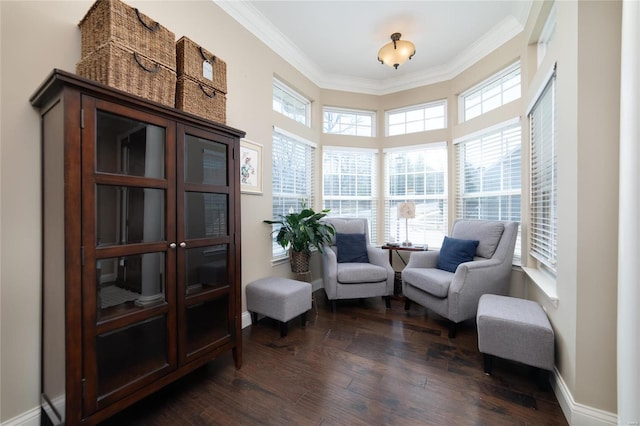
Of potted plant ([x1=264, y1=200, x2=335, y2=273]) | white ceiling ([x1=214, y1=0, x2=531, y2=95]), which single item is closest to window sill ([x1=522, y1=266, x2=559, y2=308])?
potted plant ([x1=264, y1=200, x2=335, y2=273])

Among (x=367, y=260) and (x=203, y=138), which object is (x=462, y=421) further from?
(x=203, y=138)

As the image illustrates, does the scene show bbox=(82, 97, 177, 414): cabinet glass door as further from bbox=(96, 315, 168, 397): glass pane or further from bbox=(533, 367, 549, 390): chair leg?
bbox=(533, 367, 549, 390): chair leg

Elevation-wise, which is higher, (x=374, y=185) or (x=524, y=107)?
(x=524, y=107)

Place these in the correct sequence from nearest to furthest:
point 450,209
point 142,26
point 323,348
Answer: point 142,26 < point 323,348 < point 450,209

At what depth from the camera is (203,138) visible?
1612mm

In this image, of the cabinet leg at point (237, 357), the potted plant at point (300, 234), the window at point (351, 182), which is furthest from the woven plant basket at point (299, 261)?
the cabinet leg at point (237, 357)

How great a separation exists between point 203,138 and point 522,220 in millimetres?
3105

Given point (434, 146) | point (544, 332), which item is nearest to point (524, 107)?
point (434, 146)

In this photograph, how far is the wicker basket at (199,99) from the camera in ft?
5.29

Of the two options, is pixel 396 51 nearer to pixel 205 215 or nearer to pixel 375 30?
pixel 375 30

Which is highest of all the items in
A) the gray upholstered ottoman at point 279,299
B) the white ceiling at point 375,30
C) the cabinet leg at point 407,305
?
the white ceiling at point 375,30

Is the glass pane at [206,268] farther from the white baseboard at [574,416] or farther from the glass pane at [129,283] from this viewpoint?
the white baseboard at [574,416]

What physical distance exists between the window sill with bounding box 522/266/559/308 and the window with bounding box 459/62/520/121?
1860 millimetres

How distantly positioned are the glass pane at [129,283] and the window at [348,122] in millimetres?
3041
